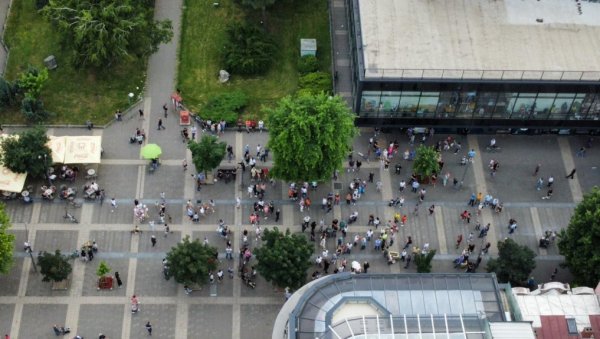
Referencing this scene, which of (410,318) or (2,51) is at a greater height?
(2,51)

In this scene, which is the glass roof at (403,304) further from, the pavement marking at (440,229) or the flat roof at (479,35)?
the flat roof at (479,35)

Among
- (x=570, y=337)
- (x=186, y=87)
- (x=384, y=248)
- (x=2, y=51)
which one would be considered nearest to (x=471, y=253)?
(x=384, y=248)

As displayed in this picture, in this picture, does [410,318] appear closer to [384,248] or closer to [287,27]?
[384,248]

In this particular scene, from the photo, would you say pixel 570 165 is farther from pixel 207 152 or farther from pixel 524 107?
pixel 207 152

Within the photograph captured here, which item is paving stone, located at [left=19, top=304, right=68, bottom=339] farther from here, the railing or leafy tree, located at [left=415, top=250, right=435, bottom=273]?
the railing

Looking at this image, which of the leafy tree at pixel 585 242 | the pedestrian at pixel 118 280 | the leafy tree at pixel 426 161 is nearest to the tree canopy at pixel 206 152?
the pedestrian at pixel 118 280

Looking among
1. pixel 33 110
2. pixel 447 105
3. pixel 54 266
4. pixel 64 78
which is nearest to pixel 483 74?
pixel 447 105
